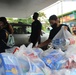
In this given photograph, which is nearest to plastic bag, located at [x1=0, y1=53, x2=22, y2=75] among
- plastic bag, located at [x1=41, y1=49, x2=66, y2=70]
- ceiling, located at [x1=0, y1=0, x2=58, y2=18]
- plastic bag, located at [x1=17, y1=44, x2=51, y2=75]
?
plastic bag, located at [x1=17, y1=44, x2=51, y2=75]

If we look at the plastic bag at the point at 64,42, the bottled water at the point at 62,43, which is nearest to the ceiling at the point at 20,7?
the plastic bag at the point at 64,42

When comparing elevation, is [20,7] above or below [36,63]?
above

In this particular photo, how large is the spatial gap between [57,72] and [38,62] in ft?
0.45

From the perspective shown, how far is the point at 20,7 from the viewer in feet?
21.1

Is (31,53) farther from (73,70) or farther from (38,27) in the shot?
(38,27)

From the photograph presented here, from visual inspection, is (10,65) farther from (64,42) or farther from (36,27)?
(36,27)

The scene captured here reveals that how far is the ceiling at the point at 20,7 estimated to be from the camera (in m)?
5.69

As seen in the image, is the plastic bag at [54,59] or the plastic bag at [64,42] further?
the plastic bag at [64,42]

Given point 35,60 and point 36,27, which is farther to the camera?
point 36,27

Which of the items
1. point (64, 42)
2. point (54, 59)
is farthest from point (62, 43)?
point (54, 59)

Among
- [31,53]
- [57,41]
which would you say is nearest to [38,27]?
[57,41]

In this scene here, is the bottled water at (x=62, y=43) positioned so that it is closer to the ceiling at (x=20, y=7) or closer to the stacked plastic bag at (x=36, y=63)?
the stacked plastic bag at (x=36, y=63)

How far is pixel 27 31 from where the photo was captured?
727cm

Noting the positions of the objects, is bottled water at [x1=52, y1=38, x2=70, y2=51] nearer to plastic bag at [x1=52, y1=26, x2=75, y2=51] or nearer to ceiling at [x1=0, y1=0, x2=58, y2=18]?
plastic bag at [x1=52, y1=26, x2=75, y2=51]
